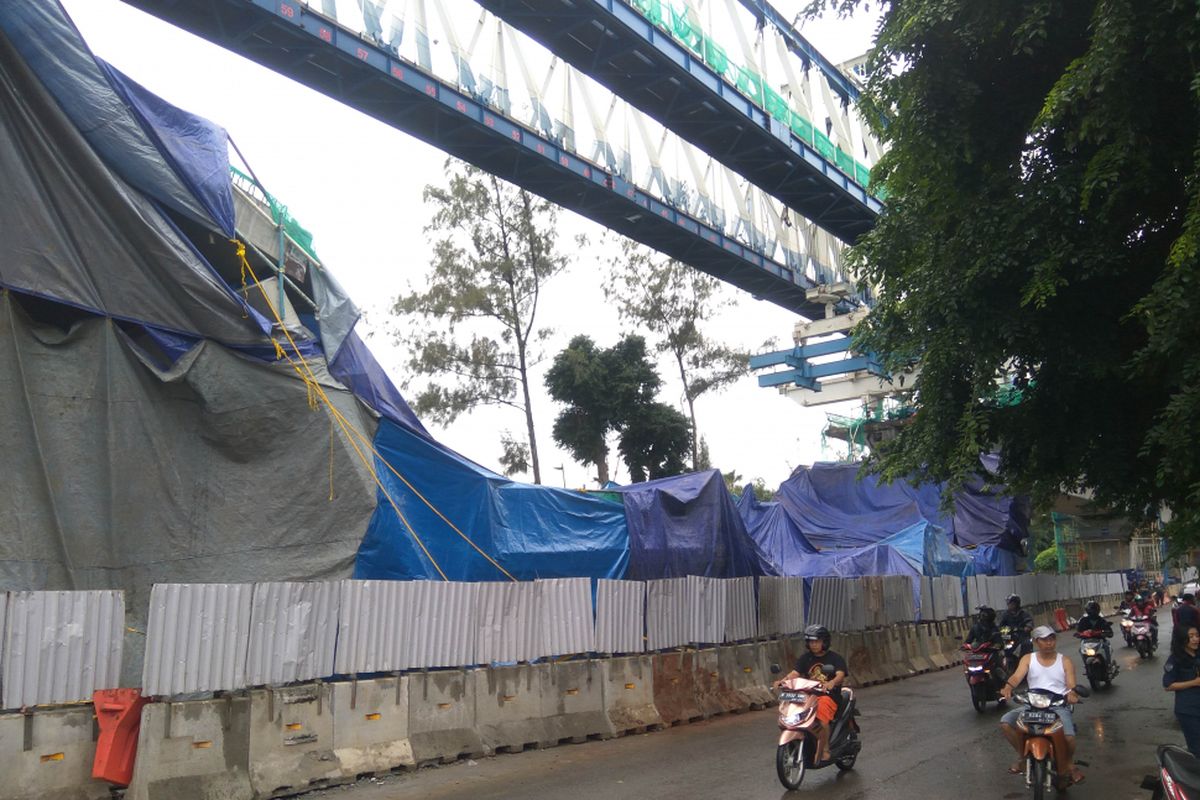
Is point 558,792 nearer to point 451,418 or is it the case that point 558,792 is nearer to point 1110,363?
point 1110,363

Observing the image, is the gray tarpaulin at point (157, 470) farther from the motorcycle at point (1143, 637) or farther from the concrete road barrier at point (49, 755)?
the motorcycle at point (1143, 637)

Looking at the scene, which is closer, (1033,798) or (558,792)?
(1033,798)

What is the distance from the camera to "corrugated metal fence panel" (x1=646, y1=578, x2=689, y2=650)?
13.8 m

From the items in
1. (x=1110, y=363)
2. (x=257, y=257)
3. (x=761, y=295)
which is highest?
(x=761, y=295)

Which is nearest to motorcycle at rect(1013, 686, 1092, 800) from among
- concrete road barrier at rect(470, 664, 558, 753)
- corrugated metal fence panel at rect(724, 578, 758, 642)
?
concrete road barrier at rect(470, 664, 558, 753)

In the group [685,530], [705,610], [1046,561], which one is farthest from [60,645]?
[1046,561]

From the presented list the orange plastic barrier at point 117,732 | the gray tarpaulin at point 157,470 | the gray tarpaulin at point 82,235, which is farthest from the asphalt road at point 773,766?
the gray tarpaulin at point 82,235

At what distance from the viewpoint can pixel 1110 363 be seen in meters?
9.55

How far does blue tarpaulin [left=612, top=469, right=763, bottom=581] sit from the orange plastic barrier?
10.0m

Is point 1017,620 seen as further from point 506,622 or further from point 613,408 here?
point 613,408

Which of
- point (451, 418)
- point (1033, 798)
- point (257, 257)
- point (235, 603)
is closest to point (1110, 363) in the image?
point (1033, 798)

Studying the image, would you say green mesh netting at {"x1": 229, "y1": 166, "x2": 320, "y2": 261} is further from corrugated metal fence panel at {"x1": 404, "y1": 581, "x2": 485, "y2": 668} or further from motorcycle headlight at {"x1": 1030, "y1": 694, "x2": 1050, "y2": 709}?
motorcycle headlight at {"x1": 1030, "y1": 694, "x2": 1050, "y2": 709}

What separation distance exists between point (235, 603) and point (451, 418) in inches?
891

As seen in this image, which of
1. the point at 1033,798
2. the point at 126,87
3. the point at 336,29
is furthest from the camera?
the point at 336,29
